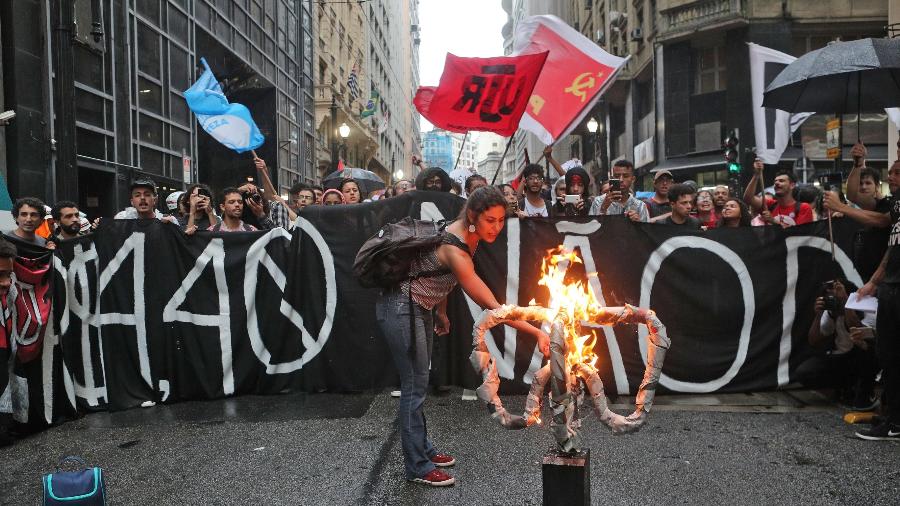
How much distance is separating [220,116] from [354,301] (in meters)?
2.97

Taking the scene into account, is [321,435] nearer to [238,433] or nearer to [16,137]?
[238,433]

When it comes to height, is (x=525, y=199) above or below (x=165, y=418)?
above

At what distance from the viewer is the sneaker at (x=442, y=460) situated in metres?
4.35

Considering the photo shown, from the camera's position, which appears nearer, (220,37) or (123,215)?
(123,215)

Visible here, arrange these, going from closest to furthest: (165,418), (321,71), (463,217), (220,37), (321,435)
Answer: (463,217) → (321,435) → (165,418) → (220,37) → (321,71)

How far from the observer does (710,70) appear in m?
26.6

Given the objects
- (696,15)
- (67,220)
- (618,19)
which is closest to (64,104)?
(67,220)

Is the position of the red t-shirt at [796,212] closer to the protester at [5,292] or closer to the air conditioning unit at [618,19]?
the protester at [5,292]

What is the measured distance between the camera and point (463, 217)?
3938 millimetres

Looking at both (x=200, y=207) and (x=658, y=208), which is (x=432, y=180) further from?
(x=658, y=208)

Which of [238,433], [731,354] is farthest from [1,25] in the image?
[731,354]

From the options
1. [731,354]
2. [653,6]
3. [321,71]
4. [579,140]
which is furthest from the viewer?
[579,140]

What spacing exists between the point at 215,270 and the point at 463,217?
335 centimetres

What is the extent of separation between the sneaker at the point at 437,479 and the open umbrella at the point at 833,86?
4.68 m
